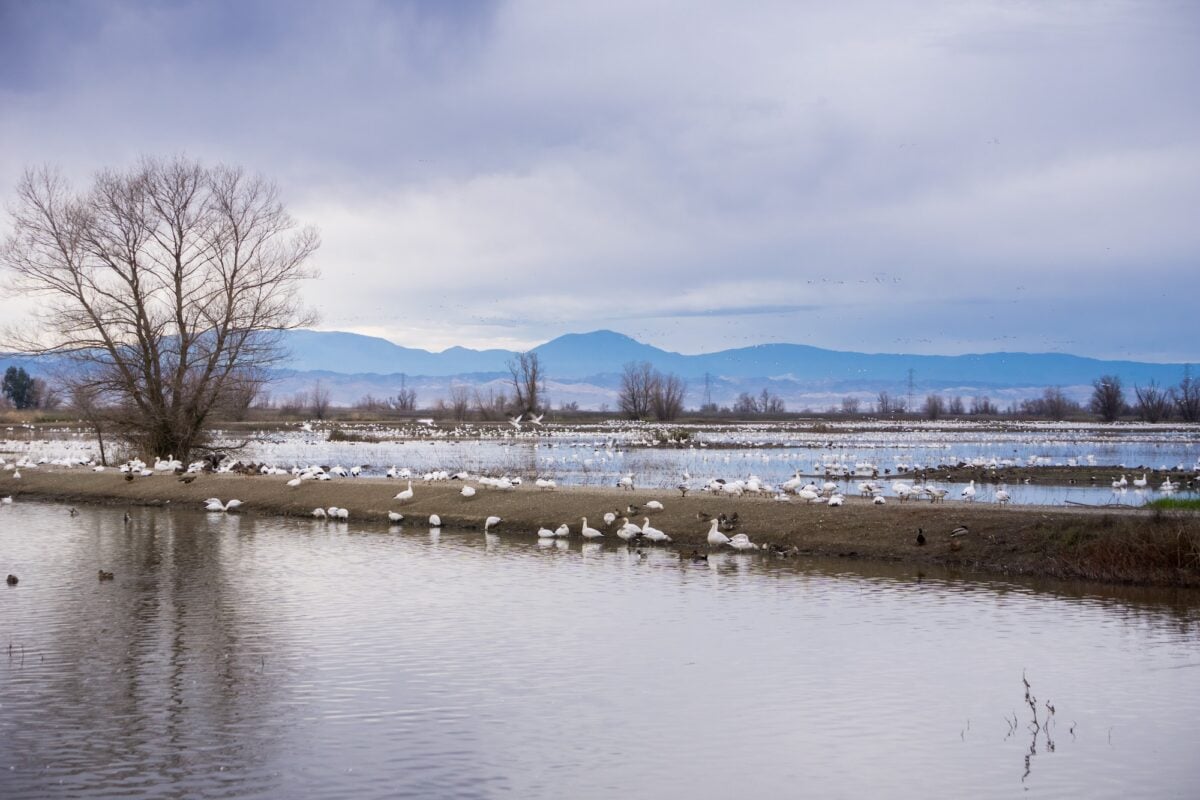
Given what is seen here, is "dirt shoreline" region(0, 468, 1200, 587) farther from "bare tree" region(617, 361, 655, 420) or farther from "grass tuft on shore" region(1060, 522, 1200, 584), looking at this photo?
"bare tree" region(617, 361, 655, 420)

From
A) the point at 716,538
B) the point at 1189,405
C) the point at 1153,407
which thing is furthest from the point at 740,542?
the point at 1189,405

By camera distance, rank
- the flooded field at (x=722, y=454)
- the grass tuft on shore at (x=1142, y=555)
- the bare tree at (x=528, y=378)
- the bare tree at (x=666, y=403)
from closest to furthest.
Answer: the grass tuft on shore at (x=1142, y=555)
the flooded field at (x=722, y=454)
the bare tree at (x=528, y=378)
the bare tree at (x=666, y=403)

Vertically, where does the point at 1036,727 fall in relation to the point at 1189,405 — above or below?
below

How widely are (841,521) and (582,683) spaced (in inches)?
531

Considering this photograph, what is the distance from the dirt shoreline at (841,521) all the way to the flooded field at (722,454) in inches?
262

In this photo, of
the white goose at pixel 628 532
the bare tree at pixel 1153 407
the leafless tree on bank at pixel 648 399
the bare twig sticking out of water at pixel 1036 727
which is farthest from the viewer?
the leafless tree on bank at pixel 648 399

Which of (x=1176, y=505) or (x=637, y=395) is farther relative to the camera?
(x=637, y=395)

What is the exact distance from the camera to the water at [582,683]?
10328 mm

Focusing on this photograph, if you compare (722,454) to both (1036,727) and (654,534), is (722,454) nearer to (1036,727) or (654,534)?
(654,534)

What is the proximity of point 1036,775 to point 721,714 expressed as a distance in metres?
3.26

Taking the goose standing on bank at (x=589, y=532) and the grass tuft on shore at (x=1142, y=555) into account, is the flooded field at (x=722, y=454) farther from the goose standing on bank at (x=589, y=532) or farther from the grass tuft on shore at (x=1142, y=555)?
the goose standing on bank at (x=589, y=532)

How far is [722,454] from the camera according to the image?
194ft

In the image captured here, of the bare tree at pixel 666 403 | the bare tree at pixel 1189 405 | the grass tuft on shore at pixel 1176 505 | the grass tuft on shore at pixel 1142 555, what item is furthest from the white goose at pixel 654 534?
the bare tree at pixel 1189 405

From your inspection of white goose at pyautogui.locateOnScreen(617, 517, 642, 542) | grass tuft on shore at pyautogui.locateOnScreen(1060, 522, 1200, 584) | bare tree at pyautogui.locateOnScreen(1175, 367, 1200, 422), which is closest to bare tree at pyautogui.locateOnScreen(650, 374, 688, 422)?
bare tree at pyautogui.locateOnScreen(1175, 367, 1200, 422)
